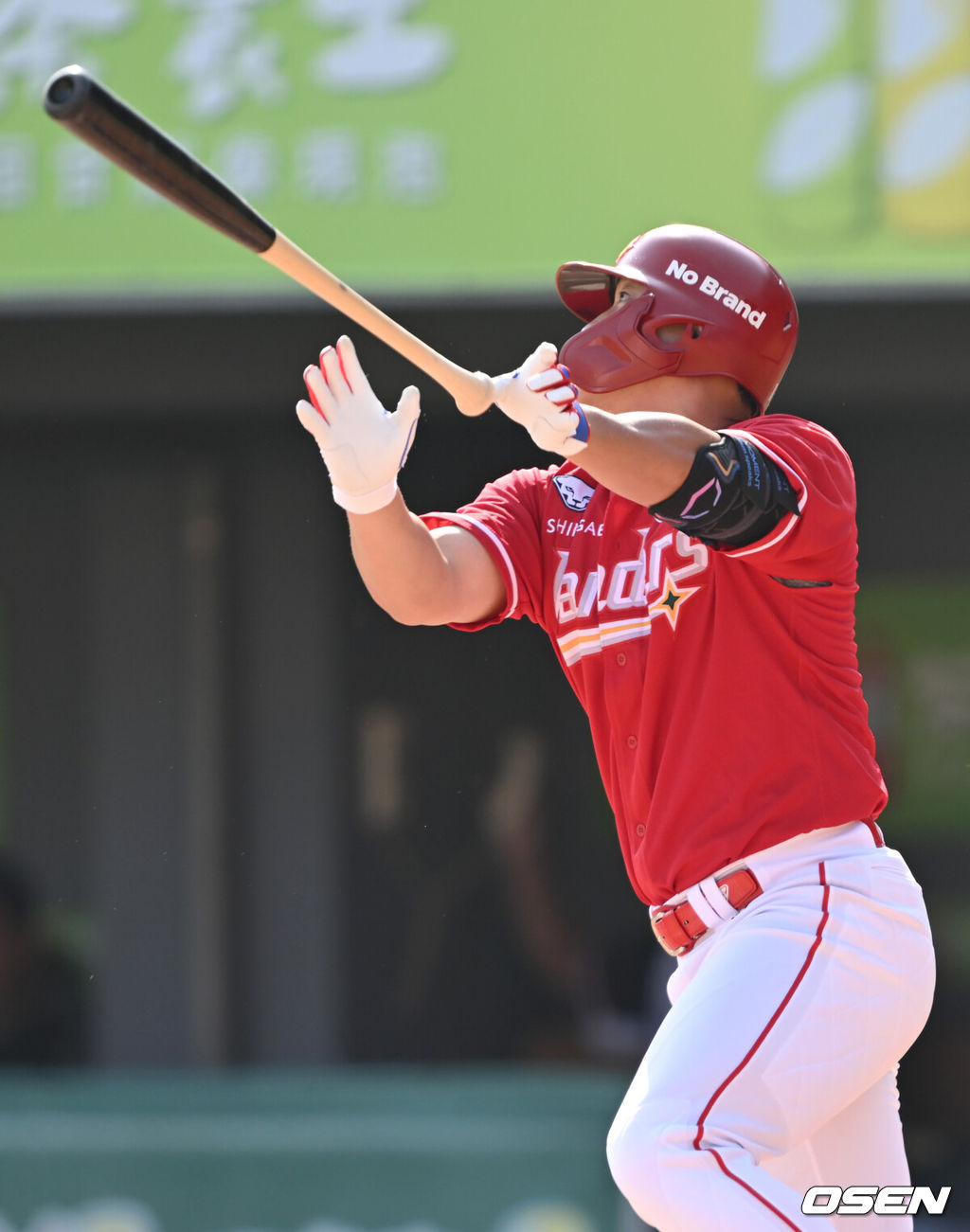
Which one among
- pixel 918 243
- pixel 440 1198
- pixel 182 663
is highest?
pixel 918 243

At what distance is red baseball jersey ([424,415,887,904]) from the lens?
8.45 feet

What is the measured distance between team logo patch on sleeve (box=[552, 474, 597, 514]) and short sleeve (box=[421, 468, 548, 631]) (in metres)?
0.04

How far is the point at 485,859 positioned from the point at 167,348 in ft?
7.43

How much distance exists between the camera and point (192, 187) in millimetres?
2242

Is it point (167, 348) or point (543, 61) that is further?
point (167, 348)

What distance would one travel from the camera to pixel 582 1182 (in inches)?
185

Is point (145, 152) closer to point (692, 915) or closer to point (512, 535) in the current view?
point (512, 535)

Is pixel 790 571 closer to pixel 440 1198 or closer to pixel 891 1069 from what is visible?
pixel 891 1069

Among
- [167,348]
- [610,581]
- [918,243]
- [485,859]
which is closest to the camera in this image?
[610,581]

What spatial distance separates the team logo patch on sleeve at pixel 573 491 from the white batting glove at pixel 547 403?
623mm

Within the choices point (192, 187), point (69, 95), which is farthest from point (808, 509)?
point (69, 95)

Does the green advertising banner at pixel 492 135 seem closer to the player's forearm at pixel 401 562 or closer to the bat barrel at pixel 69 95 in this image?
the player's forearm at pixel 401 562

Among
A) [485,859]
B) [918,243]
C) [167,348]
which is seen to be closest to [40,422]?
[167,348]

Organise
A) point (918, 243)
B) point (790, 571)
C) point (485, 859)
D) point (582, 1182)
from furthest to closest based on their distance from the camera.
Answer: point (485, 859) < point (918, 243) < point (582, 1182) < point (790, 571)
